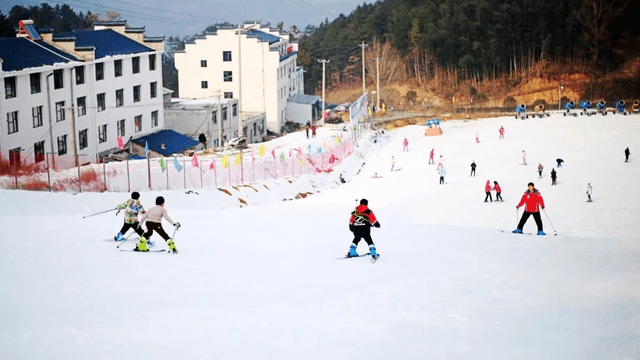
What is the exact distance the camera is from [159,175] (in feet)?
117

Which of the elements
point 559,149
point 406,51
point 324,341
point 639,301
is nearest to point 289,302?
point 324,341

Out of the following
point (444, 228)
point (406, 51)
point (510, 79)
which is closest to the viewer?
point (444, 228)

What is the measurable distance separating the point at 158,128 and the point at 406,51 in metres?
61.6

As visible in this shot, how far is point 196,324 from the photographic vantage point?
14.1m

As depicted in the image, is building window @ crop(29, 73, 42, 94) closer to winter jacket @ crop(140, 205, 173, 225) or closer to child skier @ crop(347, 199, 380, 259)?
winter jacket @ crop(140, 205, 173, 225)

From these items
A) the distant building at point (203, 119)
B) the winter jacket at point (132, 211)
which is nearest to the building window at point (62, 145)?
the distant building at point (203, 119)

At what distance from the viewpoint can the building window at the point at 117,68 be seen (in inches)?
2206

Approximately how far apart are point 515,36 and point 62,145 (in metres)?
69.4

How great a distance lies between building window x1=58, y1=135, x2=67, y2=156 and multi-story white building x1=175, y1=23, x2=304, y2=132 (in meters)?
29.5

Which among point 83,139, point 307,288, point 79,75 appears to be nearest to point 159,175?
point 83,139

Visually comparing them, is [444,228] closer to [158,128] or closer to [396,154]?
[396,154]

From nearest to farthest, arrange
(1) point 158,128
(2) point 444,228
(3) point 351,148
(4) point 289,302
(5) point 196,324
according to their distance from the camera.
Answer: (5) point 196,324 < (4) point 289,302 < (2) point 444,228 < (3) point 351,148 < (1) point 158,128

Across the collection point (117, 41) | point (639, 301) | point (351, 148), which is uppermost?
point (117, 41)

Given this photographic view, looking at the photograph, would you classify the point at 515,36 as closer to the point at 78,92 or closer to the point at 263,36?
the point at 263,36
